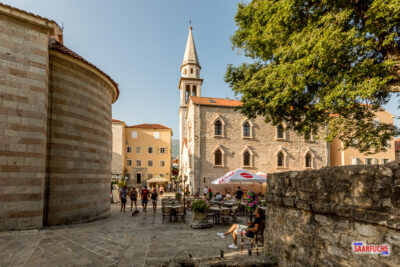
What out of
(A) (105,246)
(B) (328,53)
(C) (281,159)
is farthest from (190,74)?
(A) (105,246)

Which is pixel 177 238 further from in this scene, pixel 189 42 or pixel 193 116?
pixel 189 42

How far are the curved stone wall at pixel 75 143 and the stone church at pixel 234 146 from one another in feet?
44.5

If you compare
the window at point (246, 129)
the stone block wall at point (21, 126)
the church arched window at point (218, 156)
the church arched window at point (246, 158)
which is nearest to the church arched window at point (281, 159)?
the church arched window at point (246, 158)

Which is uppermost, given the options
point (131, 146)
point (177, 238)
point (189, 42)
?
point (189, 42)

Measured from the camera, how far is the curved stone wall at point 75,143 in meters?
9.88

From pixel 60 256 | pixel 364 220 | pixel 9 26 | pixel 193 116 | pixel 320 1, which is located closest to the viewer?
pixel 364 220

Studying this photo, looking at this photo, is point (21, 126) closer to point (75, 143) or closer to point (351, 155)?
point (75, 143)

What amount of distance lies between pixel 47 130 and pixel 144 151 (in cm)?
3440

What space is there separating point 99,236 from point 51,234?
154 centimetres

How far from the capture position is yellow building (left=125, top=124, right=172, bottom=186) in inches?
1690

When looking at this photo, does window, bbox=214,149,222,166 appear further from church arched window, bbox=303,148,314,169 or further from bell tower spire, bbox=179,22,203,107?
bell tower spire, bbox=179,22,203,107

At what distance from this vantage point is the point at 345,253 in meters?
3.50

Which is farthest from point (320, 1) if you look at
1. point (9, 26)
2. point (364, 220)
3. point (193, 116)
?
point (193, 116)

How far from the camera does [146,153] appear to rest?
143 ft
